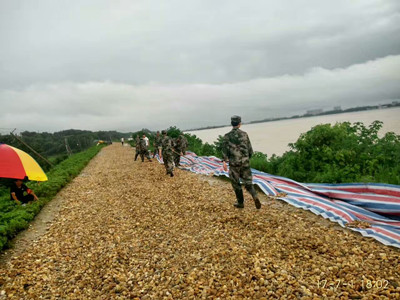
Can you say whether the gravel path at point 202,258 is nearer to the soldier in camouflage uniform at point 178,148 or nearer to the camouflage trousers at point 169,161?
the camouflage trousers at point 169,161

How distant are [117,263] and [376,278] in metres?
4.67

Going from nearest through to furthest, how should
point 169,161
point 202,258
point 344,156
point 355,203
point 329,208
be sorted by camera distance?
1. point 202,258
2. point 329,208
3. point 355,203
4. point 344,156
5. point 169,161

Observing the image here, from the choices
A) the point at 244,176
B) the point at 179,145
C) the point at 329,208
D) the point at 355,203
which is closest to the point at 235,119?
the point at 244,176

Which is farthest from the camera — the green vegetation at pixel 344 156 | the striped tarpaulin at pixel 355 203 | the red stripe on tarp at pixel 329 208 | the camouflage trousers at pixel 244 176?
the green vegetation at pixel 344 156

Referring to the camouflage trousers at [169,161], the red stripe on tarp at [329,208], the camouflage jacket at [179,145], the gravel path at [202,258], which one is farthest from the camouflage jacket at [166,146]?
the red stripe on tarp at [329,208]

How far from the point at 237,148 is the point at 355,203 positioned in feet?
12.1

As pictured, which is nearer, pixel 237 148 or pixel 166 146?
pixel 237 148

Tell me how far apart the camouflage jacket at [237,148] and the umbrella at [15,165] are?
6353 mm

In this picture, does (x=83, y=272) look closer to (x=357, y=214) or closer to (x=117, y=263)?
(x=117, y=263)

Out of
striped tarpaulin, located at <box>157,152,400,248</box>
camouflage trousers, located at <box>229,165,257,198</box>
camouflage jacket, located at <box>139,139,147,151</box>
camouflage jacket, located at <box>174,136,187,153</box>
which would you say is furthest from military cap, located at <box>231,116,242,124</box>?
camouflage jacket, located at <box>139,139,147,151</box>

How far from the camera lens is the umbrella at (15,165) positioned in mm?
7152

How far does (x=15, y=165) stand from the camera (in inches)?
291

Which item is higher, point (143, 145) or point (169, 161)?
point (143, 145)

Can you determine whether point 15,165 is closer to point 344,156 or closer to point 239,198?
point 239,198
